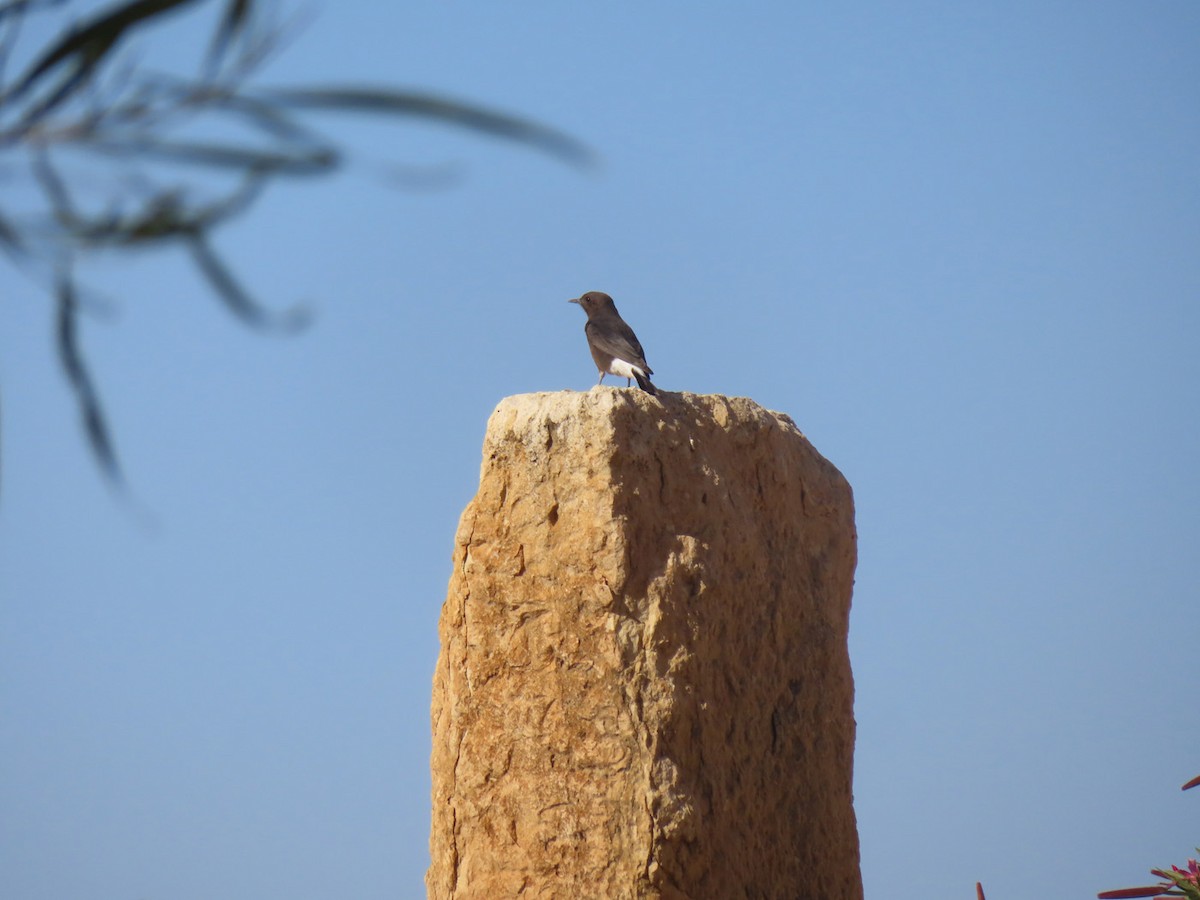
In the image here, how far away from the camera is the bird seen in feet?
20.5

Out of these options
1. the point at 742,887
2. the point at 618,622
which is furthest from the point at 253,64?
the point at 742,887

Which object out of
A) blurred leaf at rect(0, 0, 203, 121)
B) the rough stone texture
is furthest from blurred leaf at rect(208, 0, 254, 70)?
the rough stone texture

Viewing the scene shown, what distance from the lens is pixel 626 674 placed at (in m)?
5.34

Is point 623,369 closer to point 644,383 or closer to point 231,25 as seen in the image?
point 644,383

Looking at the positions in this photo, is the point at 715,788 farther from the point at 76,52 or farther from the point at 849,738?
the point at 76,52

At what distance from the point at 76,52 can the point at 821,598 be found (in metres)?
5.56

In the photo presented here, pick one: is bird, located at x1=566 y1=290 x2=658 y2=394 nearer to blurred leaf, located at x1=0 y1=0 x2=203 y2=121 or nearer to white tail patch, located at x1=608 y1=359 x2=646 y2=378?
white tail patch, located at x1=608 y1=359 x2=646 y2=378

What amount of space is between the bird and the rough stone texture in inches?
13.1

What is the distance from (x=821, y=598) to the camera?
20.9 ft

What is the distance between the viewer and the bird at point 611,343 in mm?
6238

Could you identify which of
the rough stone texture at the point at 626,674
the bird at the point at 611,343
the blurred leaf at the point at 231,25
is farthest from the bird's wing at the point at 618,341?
the blurred leaf at the point at 231,25

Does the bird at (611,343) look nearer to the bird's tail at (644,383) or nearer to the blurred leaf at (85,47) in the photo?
the bird's tail at (644,383)

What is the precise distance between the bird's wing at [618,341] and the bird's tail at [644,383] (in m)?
0.07

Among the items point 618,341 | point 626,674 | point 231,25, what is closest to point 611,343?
point 618,341
